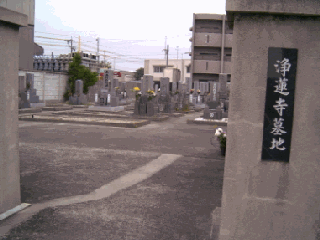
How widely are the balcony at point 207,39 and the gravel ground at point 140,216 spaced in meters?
36.2

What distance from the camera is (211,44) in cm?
4075

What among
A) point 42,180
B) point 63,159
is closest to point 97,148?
point 63,159

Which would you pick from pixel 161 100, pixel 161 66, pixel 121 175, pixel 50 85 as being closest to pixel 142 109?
pixel 161 100

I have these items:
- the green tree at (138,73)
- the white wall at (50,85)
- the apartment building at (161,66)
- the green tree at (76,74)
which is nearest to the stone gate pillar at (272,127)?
the white wall at (50,85)

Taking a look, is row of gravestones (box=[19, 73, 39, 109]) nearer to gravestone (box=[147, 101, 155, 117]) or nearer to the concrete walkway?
gravestone (box=[147, 101, 155, 117])

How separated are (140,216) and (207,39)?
125 feet

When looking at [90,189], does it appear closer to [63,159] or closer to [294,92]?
[63,159]

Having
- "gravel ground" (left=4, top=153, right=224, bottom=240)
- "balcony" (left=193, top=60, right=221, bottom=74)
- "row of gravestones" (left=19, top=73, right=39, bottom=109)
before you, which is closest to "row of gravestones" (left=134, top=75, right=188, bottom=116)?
"row of gravestones" (left=19, top=73, right=39, bottom=109)

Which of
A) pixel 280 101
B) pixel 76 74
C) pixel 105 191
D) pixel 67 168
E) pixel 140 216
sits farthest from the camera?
pixel 76 74

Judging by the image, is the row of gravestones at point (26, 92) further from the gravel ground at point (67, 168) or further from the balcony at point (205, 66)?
the balcony at point (205, 66)

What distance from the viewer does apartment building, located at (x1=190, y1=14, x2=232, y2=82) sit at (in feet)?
133

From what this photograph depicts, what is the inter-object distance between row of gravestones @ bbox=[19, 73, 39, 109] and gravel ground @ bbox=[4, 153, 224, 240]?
15.6m

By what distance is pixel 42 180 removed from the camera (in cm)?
603

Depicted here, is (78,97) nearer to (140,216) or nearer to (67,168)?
(67,168)
